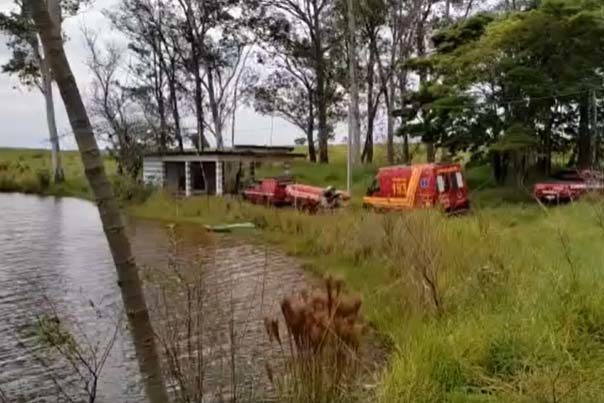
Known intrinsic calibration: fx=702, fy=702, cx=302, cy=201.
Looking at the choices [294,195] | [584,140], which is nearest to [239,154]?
[294,195]

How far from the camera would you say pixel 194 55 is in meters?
37.8

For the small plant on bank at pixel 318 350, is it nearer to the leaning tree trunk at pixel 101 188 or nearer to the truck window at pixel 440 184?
the leaning tree trunk at pixel 101 188

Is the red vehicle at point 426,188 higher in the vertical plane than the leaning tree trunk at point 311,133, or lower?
lower

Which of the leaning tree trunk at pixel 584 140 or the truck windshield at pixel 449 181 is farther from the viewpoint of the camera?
the leaning tree trunk at pixel 584 140

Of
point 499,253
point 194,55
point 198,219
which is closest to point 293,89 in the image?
point 194,55

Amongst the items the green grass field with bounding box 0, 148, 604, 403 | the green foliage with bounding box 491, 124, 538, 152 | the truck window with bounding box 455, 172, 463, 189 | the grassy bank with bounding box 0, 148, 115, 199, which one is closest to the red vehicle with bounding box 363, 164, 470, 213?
the truck window with bounding box 455, 172, 463, 189

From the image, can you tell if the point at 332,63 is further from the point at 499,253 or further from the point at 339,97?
the point at 499,253

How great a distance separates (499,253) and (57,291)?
6728 mm

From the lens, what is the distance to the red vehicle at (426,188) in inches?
727

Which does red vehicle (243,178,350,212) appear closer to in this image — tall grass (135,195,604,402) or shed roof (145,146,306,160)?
shed roof (145,146,306,160)

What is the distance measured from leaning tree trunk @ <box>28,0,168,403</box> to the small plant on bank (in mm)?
2147

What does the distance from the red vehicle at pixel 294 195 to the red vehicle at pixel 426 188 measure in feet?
6.50

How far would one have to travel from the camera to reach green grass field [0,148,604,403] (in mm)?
4254

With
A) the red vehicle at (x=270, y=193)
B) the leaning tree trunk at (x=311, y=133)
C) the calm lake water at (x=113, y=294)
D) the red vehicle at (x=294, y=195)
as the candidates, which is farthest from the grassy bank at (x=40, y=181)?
the calm lake water at (x=113, y=294)
